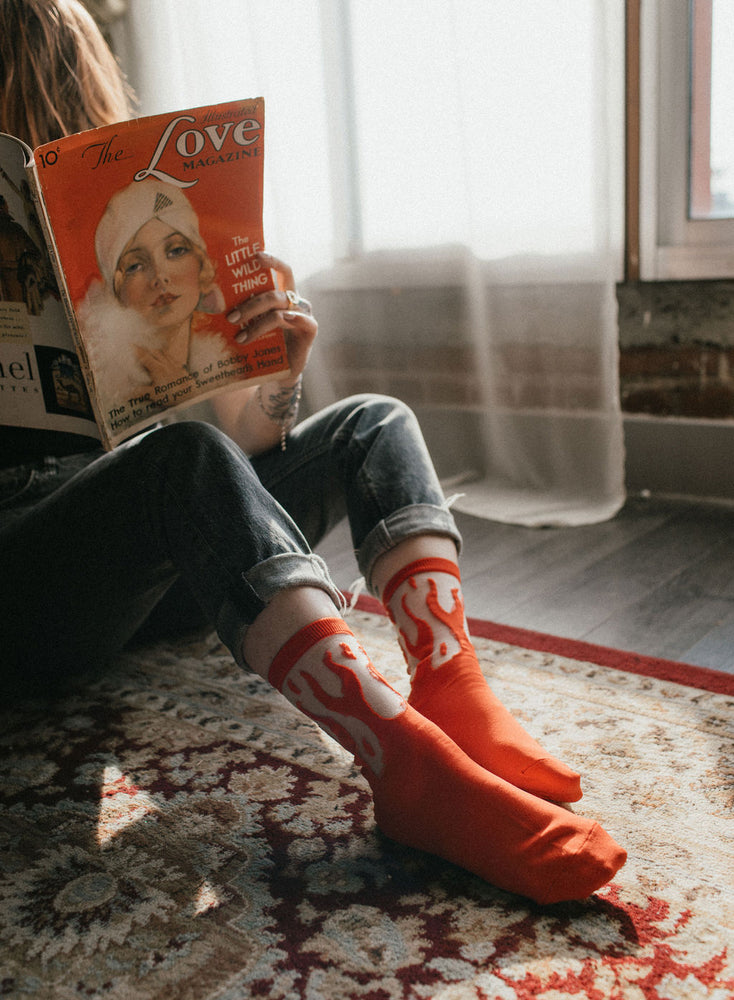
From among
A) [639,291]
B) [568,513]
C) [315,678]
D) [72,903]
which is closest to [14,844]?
[72,903]

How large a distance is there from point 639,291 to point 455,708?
1.25m

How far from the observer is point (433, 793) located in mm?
733

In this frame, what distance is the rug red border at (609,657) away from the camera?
108 centimetres

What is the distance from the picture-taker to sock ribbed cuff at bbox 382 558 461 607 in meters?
0.90

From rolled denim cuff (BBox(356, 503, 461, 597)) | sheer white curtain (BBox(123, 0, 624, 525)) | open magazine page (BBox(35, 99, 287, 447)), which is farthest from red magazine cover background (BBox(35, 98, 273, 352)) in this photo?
sheer white curtain (BBox(123, 0, 624, 525))

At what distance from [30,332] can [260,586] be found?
300 mm

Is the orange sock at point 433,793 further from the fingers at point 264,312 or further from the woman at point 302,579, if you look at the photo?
the fingers at point 264,312

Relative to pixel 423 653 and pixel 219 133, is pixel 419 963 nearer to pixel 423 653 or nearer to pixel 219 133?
pixel 423 653

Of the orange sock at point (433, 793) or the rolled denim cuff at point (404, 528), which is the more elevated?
the rolled denim cuff at point (404, 528)

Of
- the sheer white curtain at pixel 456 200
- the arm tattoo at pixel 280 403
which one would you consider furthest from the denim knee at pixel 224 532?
the sheer white curtain at pixel 456 200

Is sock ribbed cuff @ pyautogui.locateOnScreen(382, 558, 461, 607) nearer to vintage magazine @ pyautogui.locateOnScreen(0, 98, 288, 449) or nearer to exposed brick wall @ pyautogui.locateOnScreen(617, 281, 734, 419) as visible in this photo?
vintage magazine @ pyautogui.locateOnScreen(0, 98, 288, 449)

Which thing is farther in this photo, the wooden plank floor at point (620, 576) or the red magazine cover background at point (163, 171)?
the wooden plank floor at point (620, 576)

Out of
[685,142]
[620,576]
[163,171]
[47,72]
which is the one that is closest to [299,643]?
[163,171]

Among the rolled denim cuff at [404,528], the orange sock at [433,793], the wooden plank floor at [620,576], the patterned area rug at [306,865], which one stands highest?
the rolled denim cuff at [404,528]
